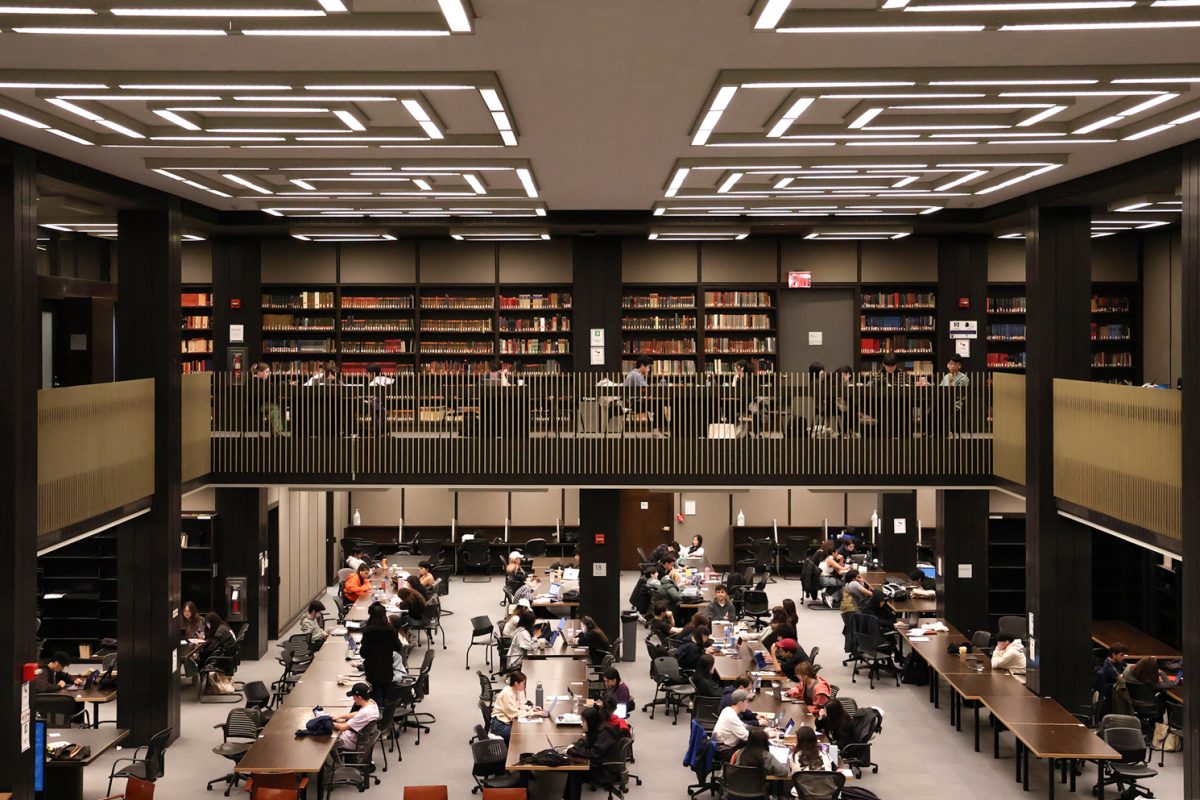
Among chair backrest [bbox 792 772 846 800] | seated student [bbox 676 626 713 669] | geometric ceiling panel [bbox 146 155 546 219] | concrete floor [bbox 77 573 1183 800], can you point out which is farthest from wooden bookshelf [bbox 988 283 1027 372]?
chair backrest [bbox 792 772 846 800]

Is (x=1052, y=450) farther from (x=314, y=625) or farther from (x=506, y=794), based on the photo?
(x=314, y=625)

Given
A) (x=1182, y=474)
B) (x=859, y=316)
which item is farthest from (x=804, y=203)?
(x=1182, y=474)

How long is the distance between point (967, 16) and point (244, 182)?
8.39 metres

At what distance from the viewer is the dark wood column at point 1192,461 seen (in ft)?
31.5

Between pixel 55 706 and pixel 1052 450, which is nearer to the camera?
pixel 55 706

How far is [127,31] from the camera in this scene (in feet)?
20.4

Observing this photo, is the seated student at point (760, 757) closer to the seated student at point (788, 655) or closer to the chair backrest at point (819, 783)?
the chair backrest at point (819, 783)

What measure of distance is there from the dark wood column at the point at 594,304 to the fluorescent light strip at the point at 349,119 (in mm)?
7531

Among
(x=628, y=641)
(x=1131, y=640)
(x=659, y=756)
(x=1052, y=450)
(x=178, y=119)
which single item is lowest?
(x=659, y=756)

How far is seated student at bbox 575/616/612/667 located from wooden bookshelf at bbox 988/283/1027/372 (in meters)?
8.35

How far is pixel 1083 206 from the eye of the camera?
12.9m

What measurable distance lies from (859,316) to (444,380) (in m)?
7.17

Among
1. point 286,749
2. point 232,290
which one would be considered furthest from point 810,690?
point 232,290

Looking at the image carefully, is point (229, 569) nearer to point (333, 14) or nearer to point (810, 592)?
point (810, 592)
